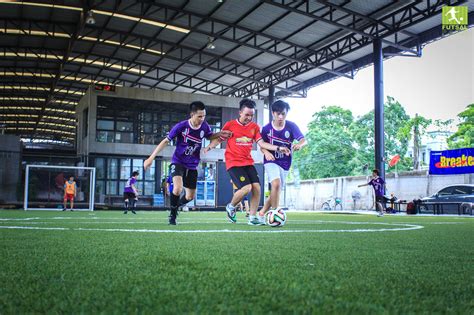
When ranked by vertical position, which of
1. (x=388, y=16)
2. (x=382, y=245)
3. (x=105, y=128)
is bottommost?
(x=382, y=245)

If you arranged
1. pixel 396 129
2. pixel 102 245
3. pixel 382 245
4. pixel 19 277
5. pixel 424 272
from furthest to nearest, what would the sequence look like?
pixel 396 129, pixel 382 245, pixel 102 245, pixel 424 272, pixel 19 277

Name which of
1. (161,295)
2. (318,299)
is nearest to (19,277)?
(161,295)

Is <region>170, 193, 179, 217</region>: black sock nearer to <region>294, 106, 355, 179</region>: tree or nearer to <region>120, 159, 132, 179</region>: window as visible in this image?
<region>120, 159, 132, 179</region>: window

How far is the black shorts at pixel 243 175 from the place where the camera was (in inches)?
318

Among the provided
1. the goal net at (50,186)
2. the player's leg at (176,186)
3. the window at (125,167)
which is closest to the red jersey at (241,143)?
the player's leg at (176,186)

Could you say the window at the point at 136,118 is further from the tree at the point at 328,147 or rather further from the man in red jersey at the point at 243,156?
the man in red jersey at the point at 243,156

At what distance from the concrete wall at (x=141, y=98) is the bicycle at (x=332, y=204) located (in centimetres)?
609

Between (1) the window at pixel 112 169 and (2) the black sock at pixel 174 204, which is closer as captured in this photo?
(2) the black sock at pixel 174 204

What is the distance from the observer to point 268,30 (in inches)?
1001

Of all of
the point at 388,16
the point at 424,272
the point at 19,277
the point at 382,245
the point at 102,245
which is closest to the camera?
the point at 19,277

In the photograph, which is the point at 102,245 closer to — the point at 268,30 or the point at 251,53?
the point at 268,30

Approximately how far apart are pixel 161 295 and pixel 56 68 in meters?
35.6

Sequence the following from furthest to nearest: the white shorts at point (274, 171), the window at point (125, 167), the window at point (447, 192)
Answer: the window at point (125, 167) → the window at point (447, 192) → the white shorts at point (274, 171)

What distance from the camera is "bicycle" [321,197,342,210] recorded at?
3466 centimetres
